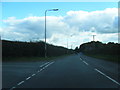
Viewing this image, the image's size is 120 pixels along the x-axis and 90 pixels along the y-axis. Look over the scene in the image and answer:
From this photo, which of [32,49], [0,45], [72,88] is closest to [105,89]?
[72,88]

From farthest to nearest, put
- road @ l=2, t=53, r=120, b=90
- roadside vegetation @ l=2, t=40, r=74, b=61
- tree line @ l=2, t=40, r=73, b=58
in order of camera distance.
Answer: tree line @ l=2, t=40, r=73, b=58 < roadside vegetation @ l=2, t=40, r=74, b=61 < road @ l=2, t=53, r=120, b=90

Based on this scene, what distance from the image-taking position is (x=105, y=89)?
1025cm

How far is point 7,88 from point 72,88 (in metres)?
2.78

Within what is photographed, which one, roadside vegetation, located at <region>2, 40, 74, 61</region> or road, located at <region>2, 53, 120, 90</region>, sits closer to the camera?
road, located at <region>2, 53, 120, 90</region>

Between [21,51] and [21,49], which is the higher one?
[21,49]

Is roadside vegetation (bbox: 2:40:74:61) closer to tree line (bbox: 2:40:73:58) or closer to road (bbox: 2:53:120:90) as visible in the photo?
tree line (bbox: 2:40:73:58)

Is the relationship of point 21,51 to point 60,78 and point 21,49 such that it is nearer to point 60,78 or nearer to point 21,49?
point 21,49

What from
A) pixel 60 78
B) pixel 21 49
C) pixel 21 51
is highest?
pixel 21 49

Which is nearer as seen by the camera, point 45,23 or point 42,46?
point 45,23

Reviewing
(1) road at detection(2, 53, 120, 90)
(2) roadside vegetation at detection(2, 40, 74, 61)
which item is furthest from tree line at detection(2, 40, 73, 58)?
(1) road at detection(2, 53, 120, 90)

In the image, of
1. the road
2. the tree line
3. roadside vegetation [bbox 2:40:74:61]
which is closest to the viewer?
the road

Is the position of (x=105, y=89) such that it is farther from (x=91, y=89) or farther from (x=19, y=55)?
(x=19, y=55)

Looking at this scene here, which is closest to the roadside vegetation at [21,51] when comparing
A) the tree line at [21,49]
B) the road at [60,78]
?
the tree line at [21,49]

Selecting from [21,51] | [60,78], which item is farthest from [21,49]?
[60,78]
